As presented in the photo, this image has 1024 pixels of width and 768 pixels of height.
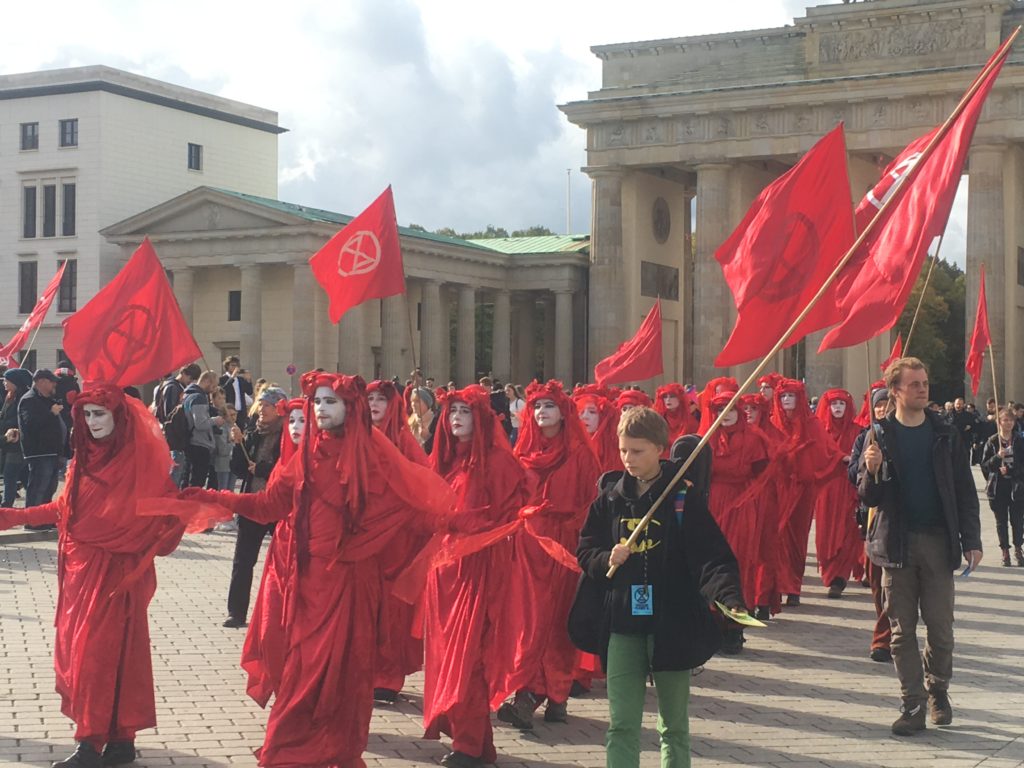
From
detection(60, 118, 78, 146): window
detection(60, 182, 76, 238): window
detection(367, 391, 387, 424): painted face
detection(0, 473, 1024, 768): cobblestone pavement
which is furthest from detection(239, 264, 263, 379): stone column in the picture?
detection(367, 391, 387, 424): painted face

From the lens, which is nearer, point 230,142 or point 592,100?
point 592,100

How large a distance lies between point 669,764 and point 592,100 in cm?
5222

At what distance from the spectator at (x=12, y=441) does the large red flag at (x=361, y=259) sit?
5.18 meters

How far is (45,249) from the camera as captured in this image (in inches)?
2571

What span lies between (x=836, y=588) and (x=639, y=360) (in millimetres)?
6699

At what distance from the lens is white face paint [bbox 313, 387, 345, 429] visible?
7.61 metres

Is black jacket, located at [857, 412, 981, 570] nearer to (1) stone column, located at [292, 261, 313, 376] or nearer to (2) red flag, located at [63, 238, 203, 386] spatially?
(2) red flag, located at [63, 238, 203, 386]

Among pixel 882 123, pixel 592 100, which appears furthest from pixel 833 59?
pixel 592 100

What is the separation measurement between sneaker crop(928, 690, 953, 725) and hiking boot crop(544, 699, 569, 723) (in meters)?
2.10

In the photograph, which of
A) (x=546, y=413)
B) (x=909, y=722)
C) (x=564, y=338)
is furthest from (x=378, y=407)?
(x=564, y=338)

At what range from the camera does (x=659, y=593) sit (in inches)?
249

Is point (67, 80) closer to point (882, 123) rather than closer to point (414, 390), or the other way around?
point (882, 123)

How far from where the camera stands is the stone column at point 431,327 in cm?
5991

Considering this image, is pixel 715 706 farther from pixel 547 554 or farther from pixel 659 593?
pixel 659 593
